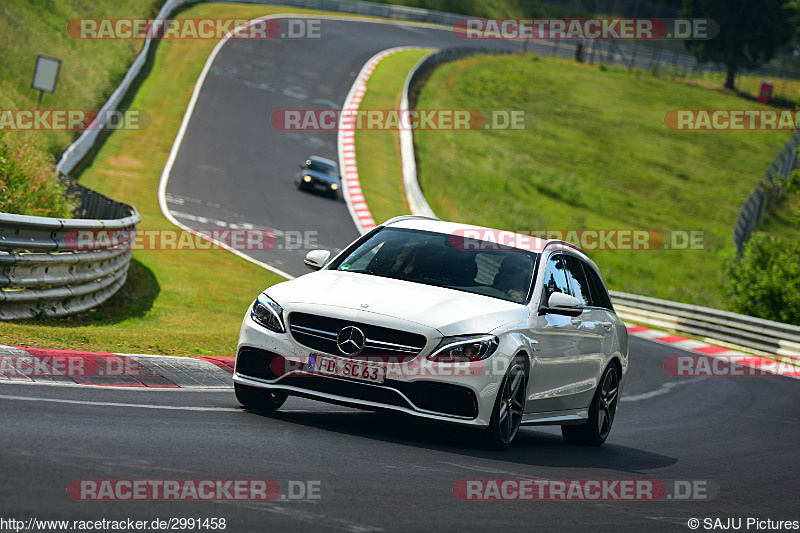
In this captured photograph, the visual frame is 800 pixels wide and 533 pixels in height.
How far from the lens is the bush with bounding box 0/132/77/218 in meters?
15.5

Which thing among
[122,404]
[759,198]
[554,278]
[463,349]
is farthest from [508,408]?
[759,198]

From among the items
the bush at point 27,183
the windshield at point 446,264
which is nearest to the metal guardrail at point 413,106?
the bush at point 27,183

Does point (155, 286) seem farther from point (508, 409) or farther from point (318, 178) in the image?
point (318, 178)

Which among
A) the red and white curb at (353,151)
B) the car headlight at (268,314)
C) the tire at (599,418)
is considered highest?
the car headlight at (268,314)

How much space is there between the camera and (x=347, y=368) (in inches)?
320

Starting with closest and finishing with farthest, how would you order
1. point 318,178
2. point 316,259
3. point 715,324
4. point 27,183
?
point 316,259 < point 27,183 < point 715,324 < point 318,178

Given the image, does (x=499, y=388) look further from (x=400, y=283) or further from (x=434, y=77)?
(x=434, y=77)

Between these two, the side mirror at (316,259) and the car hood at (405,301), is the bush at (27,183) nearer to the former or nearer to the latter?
the side mirror at (316,259)

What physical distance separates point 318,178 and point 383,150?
9261mm

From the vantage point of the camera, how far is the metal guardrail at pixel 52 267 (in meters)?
12.5

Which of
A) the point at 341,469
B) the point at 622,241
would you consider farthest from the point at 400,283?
the point at 622,241

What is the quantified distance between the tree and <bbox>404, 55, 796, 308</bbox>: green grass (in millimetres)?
3784

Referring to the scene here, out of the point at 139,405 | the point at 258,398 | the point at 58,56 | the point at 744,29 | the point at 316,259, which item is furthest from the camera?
the point at 744,29

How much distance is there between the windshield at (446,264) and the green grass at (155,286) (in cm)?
316
